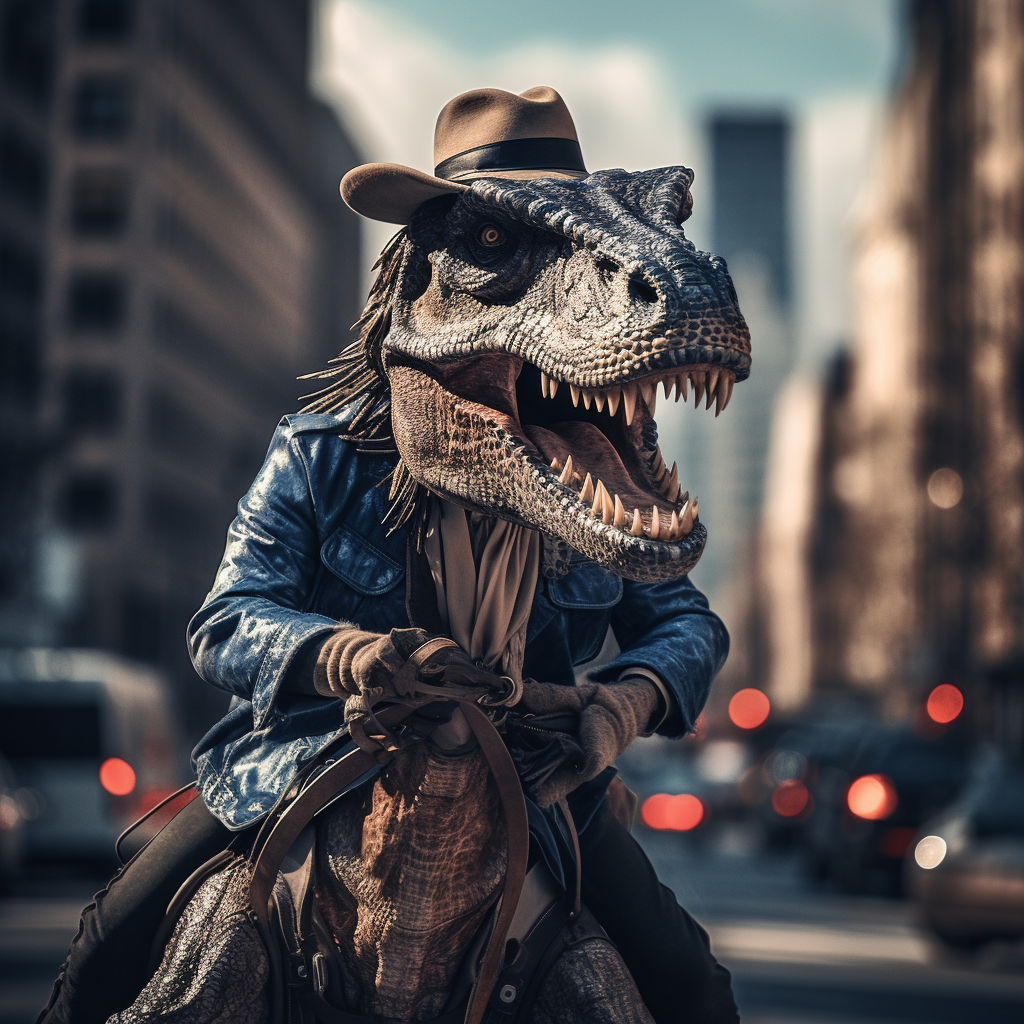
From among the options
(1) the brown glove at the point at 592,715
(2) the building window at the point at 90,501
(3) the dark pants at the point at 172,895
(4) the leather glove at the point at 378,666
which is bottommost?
(3) the dark pants at the point at 172,895

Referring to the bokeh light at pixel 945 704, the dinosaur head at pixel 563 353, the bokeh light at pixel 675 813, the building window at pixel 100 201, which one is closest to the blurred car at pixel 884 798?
the bokeh light at pixel 675 813

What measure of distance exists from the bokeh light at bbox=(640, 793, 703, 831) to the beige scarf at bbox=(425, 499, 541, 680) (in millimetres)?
32606

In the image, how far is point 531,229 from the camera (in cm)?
316

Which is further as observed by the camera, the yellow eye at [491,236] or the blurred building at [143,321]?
the blurred building at [143,321]

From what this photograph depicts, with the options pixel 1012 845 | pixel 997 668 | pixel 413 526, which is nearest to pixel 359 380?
pixel 413 526

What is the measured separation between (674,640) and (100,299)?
74.5 metres

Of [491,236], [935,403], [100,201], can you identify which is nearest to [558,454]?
[491,236]

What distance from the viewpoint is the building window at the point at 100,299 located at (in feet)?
248

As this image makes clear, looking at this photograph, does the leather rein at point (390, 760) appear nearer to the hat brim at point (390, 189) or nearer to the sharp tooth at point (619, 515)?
the sharp tooth at point (619, 515)

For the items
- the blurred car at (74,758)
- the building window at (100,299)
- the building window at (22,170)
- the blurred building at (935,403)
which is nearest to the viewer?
the blurred car at (74,758)

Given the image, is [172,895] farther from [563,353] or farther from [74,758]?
[74,758]

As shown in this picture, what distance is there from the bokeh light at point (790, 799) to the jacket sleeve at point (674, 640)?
86.2ft

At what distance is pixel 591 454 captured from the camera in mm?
3129

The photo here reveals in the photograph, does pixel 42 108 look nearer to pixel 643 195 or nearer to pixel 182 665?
pixel 182 665
